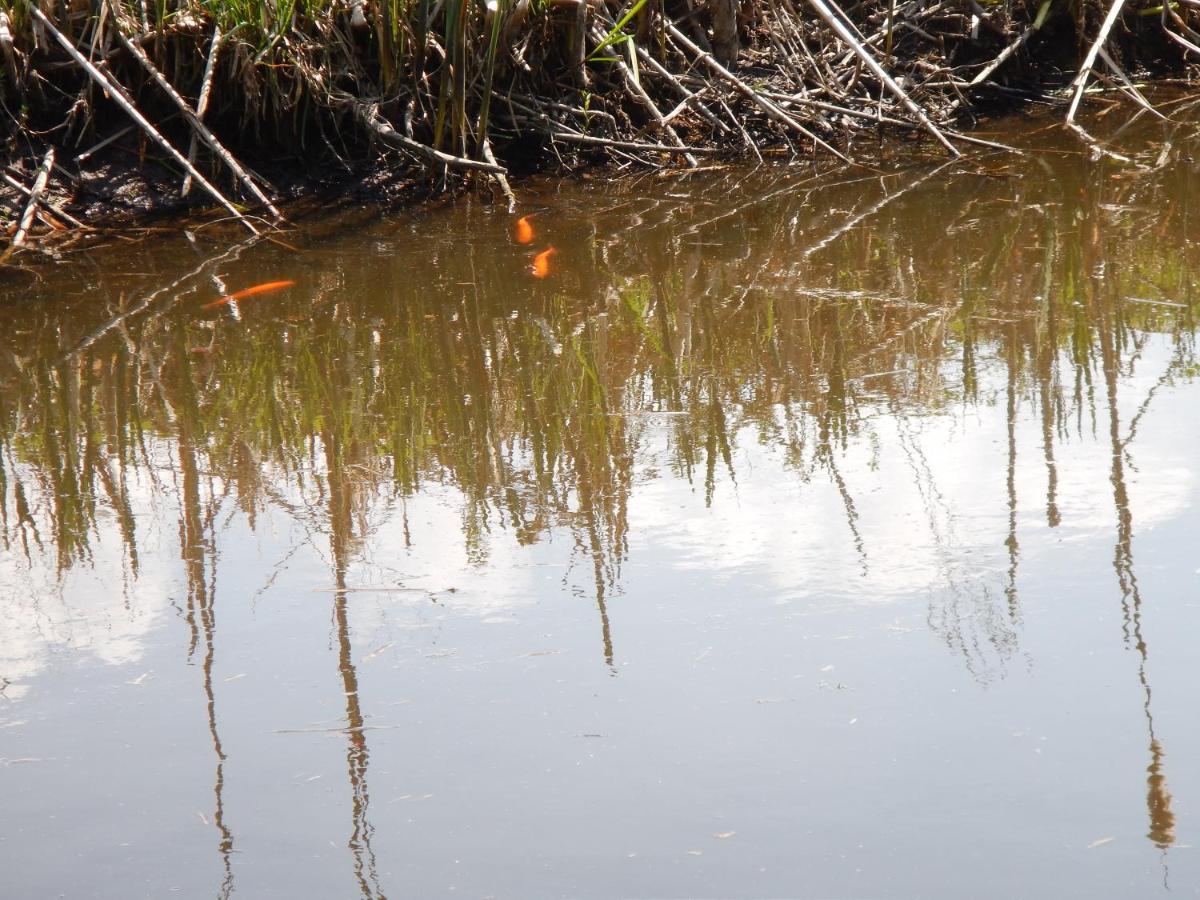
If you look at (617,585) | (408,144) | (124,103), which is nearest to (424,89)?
(408,144)

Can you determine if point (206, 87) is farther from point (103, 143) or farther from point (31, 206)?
point (31, 206)

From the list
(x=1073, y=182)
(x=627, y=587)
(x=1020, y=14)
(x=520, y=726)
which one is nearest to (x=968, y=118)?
(x=1020, y=14)

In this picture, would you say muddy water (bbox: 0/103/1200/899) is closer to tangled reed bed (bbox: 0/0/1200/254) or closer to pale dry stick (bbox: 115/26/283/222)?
pale dry stick (bbox: 115/26/283/222)

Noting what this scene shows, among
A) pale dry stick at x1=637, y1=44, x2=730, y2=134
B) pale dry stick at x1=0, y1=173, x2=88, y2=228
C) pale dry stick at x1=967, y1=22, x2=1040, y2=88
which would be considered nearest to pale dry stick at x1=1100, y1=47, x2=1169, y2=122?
pale dry stick at x1=967, y1=22, x2=1040, y2=88

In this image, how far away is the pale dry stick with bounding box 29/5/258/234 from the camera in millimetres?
5090

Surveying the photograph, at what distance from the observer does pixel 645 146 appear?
5.77 m

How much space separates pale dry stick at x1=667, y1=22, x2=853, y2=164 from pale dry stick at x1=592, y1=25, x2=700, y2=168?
1.02ft

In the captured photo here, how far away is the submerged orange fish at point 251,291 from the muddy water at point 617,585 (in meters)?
0.07

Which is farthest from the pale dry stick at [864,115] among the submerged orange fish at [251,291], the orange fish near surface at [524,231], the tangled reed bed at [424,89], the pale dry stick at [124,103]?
the submerged orange fish at [251,291]

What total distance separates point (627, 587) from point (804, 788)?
622 mm

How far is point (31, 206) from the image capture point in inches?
206

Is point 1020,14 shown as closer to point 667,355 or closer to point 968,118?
point 968,118

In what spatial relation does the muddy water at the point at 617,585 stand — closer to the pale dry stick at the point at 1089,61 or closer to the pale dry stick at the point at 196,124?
the pale dry stick at the point at 196,124

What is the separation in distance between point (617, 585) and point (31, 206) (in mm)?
3766
